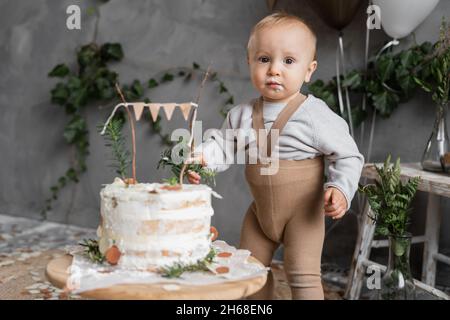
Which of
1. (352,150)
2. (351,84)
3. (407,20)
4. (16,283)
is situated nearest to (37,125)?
(16,283)

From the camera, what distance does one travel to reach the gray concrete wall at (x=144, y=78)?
2.62m

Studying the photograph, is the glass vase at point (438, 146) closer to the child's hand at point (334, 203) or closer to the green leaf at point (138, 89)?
the child's hand at point (334, 203)

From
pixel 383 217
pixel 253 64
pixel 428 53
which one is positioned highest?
pixel 428 53

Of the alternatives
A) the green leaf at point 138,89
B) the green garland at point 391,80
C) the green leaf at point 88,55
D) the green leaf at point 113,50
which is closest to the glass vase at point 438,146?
the green garland at point 391,80

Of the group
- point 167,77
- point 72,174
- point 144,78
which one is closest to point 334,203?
point 167,77

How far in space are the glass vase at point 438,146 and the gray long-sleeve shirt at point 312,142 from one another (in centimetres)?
76

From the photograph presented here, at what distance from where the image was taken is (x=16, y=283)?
8.23 feet

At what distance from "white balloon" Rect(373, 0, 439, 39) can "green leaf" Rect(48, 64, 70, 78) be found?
1687mm

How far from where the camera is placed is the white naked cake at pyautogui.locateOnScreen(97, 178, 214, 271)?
4.07ft

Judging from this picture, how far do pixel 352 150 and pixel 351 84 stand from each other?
3.48 ft

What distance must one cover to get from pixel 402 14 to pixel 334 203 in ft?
3.82

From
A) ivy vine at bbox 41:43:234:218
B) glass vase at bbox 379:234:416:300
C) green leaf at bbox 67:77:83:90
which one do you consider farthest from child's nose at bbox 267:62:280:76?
green leaf at bbox 67:77:83:90

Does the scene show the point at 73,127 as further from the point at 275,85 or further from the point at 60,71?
the point at 275,85
